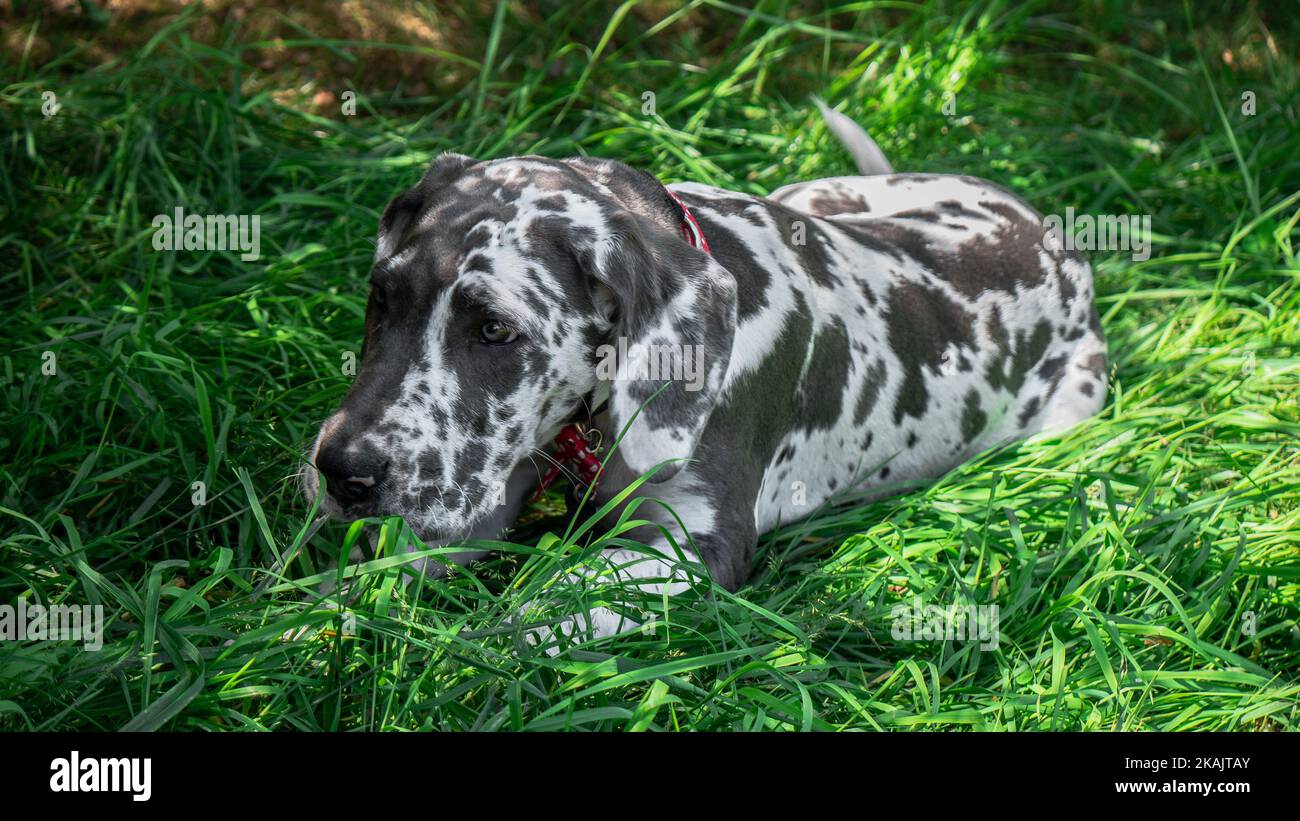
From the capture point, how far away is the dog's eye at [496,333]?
3160 mm

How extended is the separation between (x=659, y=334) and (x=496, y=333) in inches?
16.0

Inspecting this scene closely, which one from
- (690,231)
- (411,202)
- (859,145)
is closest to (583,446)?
(690,231)

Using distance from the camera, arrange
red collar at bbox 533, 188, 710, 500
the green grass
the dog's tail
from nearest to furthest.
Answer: the green grass, red collar at bbox 533, 188, 710, 500, the dog's tail

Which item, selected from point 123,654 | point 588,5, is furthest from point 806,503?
point 588,5

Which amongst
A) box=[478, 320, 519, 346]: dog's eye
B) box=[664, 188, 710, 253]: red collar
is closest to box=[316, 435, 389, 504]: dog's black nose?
box=[478, 320, 519, 346]: dog's eye

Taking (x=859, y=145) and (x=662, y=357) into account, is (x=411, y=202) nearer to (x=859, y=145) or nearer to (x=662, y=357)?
(x=662, y=357)

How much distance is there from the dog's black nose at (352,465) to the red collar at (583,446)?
583 mm

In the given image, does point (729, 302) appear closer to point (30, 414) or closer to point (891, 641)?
point (891, 641)

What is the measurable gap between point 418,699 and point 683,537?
0.95 metres

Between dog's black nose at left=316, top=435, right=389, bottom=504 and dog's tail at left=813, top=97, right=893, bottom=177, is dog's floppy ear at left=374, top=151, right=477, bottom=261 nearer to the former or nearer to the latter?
dog's black nose at left=316, top=435, right=389, bottom=504

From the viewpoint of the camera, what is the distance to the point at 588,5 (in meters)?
6.23

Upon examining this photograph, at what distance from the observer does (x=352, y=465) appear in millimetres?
3025

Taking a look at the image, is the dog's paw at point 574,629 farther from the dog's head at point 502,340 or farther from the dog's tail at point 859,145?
the dog's tail at point 859,145

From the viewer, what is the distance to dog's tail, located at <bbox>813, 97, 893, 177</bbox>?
5414 mm
